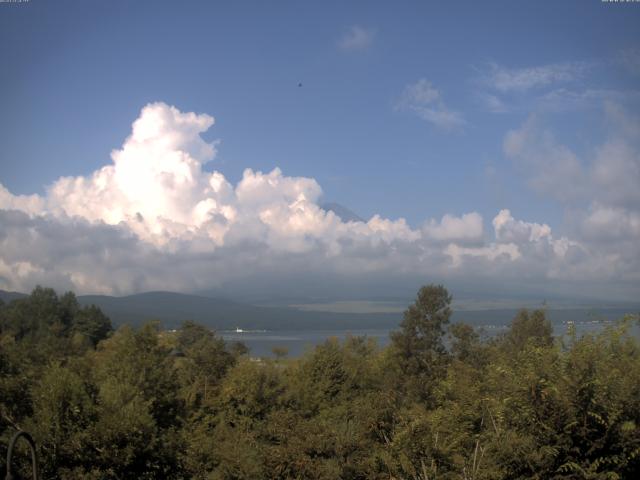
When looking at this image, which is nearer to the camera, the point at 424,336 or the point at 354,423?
the point at 354,423

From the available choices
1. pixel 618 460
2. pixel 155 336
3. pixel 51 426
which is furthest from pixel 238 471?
pixel 155 336

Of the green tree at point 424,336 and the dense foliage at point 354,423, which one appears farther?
the green tree at point 424,336

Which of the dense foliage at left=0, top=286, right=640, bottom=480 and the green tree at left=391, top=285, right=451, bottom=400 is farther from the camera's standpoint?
the green tree at left=391, top=285, right=451, bottom=400

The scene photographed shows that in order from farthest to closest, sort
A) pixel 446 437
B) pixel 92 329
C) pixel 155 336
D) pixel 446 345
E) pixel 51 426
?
pixel 92 329 → pixel 446 345 → pixel 155 336 → pixel 51 426 → pixel 446 437

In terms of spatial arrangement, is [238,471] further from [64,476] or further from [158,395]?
[158,395]

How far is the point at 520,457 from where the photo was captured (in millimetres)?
13812

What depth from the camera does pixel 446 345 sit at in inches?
A: 2136

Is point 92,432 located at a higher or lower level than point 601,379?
lower

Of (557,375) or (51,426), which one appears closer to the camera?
(557,375)

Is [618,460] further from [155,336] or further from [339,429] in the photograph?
[155,336]

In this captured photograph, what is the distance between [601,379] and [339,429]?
957 cm

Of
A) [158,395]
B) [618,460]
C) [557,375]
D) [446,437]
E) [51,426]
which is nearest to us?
[618,460]

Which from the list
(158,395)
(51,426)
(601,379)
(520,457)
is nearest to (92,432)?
(51,426)

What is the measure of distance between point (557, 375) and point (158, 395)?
21629 mm
